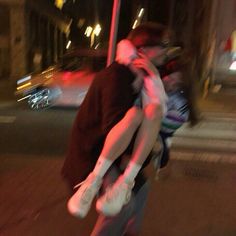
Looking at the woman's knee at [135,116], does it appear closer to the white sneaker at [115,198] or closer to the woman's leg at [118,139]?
the woman's leg at [118,139]

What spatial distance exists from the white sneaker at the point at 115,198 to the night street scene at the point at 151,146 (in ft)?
0.12

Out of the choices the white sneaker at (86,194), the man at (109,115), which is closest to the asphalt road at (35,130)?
→ the man at (109,115)

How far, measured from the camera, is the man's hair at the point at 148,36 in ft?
9.51

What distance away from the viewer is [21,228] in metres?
4.47

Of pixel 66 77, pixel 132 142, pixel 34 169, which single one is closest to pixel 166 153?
pixel 132 142

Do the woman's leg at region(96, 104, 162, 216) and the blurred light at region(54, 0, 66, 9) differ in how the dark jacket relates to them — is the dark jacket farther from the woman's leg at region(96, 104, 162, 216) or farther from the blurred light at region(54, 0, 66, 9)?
the blurred light at region(54, 0, 66, 9)

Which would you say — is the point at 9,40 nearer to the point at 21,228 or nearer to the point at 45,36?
the point at 45,36

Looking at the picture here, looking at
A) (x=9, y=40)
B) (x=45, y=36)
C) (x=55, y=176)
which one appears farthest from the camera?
(x=45, y=36)

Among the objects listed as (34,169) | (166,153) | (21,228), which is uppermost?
(166,153)

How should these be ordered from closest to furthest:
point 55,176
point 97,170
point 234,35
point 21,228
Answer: point 97,170 < point 21,228 < point 55,176 < point 234,35

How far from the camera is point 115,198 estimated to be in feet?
8.96

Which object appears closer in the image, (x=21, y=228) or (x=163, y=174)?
(x=21, y=228)

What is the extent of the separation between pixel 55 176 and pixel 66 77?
612cm

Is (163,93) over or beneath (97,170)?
over
